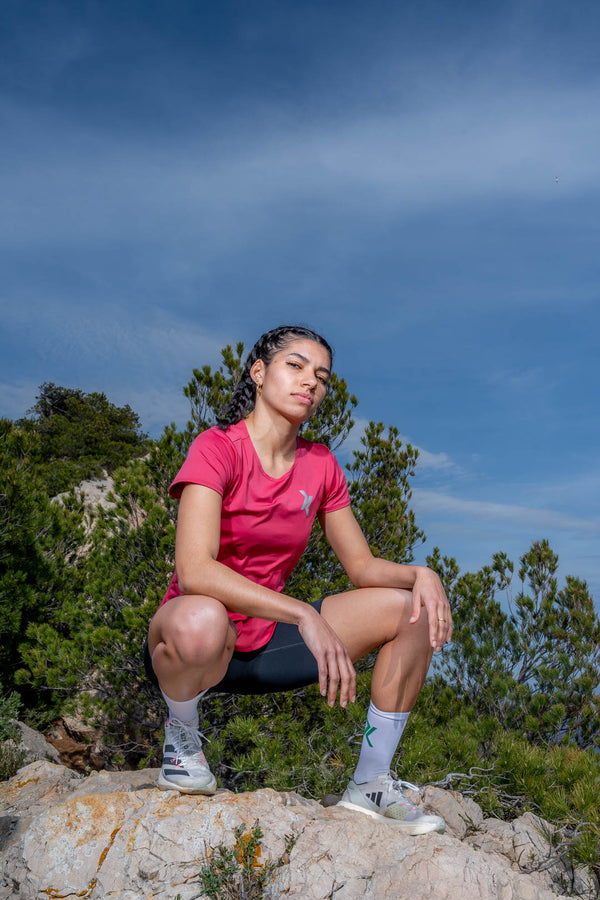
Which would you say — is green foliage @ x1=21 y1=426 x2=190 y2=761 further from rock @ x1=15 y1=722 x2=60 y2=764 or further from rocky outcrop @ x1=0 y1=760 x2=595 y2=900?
rocky outcrop @ x1=0 y1=760 x2=595 y2=900

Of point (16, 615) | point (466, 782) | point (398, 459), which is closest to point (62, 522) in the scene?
point (16, 615)

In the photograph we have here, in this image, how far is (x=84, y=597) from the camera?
609 cm

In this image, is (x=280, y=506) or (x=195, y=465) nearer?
(x=195, y=465)

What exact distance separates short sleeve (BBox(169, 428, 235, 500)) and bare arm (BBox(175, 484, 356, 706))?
33 millimetres

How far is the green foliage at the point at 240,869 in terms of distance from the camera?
236 cm

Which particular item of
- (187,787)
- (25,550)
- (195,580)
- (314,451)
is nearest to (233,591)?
(195,580)

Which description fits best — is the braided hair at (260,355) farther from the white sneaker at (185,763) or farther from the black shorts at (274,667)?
the white sneaker at (185,763)

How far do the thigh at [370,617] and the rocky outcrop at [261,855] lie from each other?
641 mm

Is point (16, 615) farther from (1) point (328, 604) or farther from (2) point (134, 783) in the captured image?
(1) point (328, 604)

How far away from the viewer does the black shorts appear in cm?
273

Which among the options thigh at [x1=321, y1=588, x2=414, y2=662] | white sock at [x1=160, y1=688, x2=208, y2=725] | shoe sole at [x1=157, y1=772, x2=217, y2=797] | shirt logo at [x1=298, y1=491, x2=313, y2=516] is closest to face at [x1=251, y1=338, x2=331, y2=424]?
shirt logo at [x1=298, y1=491, x2=313, y2=516]

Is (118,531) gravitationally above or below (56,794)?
above

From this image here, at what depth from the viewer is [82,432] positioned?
720 inches

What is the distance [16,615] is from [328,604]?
15.2ft
